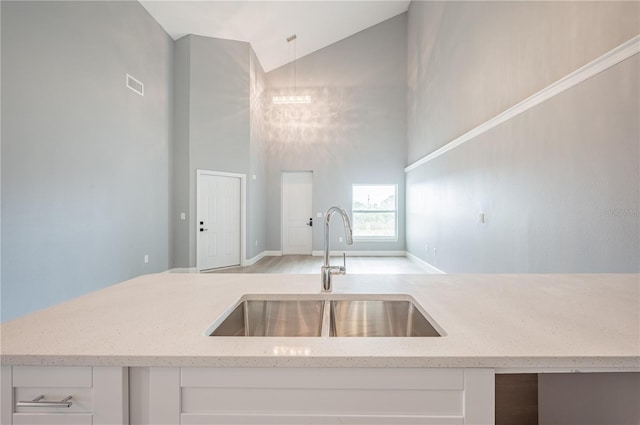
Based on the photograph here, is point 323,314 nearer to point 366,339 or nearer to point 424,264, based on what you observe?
point 366,339

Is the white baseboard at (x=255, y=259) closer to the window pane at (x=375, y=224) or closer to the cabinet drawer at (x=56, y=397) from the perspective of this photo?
the window pane at (x=375, y=224)

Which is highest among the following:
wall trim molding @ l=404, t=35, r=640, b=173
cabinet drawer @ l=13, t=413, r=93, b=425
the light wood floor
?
wall trim molding @ l=404, t=35, r=640, b=173

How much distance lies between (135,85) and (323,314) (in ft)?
16.0

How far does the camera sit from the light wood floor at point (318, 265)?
6.03 m

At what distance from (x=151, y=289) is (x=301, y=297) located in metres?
0.58

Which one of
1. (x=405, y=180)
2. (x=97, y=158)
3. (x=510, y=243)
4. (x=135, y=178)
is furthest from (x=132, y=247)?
(x=405, y=180)

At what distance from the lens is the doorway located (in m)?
5.86

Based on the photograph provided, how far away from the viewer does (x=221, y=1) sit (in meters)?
5.00

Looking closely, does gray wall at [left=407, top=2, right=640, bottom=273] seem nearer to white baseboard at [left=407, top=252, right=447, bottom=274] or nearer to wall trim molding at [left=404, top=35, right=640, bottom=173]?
wall trim molding at [left=404, top=35, right=640, bottom=173]

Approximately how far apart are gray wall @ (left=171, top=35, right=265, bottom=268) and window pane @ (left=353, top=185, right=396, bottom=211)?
2685 millimetres

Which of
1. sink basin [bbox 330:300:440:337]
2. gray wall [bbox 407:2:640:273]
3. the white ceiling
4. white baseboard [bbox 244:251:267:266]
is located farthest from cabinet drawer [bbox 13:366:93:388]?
white baseboard [bbox 244:251:267:266]

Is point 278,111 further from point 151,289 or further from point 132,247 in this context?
point 151,289

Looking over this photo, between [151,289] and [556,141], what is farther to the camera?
[556,141]

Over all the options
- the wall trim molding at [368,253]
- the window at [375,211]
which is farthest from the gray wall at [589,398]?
the window at [375,211]
